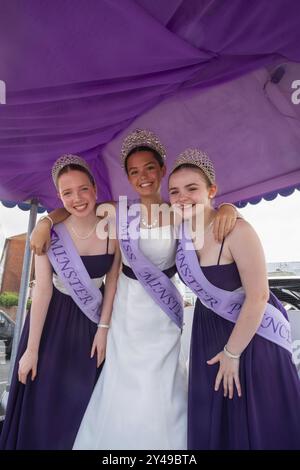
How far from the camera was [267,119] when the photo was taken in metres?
2.01

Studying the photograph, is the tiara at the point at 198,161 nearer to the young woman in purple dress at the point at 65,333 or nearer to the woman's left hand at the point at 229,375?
the young woman in purple dress at the point at 65,333

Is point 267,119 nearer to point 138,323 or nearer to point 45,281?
point 138,323

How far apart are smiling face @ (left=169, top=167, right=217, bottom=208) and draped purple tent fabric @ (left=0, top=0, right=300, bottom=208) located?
1.33 ft

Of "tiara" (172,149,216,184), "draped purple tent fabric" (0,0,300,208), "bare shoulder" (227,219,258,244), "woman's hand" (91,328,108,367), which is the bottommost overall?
"woman's hand" (91,328,108,367)

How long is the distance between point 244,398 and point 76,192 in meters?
1.06

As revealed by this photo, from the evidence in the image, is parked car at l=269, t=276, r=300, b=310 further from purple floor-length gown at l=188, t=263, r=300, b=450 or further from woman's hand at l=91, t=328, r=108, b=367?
woman's hand at l=91, t=328, r=108, b=367

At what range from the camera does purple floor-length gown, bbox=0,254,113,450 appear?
53.9 inches

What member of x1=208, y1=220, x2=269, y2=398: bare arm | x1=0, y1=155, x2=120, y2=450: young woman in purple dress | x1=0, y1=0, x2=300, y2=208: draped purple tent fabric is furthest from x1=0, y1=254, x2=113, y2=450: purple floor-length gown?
x1=0, y1=0, x2=300, y2=208: draped purple tent fabric

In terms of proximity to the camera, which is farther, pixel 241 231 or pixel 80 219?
pixel 80 219

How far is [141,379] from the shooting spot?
133 cm

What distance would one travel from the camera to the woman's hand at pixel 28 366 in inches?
57.2

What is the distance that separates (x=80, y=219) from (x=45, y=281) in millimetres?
326

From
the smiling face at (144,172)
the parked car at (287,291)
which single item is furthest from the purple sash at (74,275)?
the parked car at (287,291)
